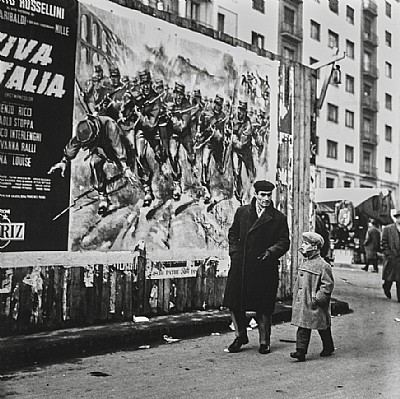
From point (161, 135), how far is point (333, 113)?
169 inches

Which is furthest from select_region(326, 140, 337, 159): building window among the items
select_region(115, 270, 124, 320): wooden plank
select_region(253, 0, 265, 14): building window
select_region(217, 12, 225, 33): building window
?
select_region(115, 270, 124, 320): wooden plank

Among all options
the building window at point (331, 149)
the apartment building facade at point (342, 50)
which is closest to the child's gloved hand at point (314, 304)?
the apartment building facade at point (342, 50)

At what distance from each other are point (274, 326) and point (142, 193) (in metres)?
2.38

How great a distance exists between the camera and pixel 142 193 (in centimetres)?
800

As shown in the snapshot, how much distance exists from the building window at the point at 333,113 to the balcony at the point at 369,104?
25.9 inches

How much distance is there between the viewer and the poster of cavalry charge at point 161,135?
7.30 meters

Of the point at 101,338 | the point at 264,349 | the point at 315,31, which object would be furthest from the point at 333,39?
the point at 101,338

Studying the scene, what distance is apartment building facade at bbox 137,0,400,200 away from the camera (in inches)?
325

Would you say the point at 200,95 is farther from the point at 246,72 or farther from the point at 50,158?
the point at 50,158

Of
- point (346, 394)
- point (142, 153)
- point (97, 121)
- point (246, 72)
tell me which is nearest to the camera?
point (346, 394)

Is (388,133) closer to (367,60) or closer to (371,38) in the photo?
(367,60)

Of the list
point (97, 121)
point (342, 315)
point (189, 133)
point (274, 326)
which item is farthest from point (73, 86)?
point (342, 315)

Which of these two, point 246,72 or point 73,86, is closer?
point 73,86

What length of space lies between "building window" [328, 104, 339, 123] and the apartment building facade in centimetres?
2
